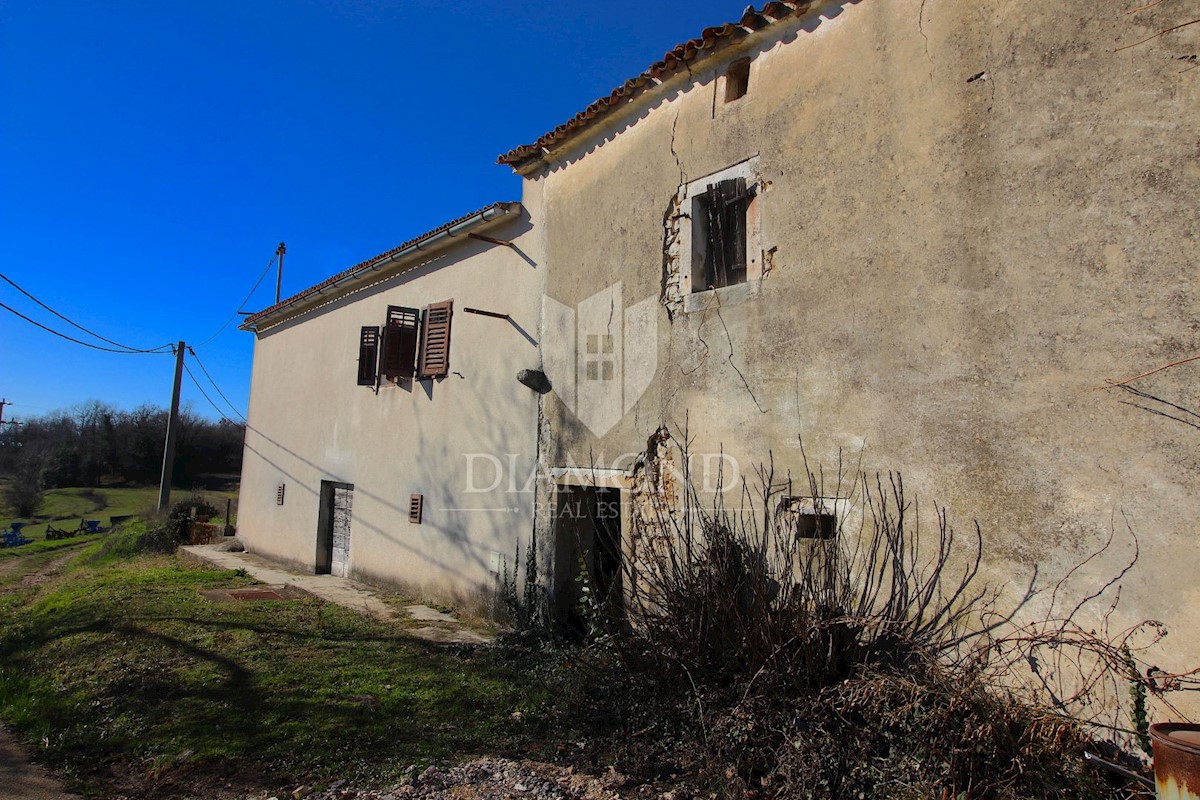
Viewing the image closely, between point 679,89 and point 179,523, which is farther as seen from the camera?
point 179,523

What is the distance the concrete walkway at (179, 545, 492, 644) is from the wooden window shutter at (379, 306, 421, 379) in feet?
11.3

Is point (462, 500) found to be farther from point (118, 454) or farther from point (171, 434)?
point (118, 454)

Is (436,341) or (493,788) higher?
(436,341)

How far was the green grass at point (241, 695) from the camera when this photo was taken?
15.2 feet

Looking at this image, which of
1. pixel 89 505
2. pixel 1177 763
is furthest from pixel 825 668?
pixel 89 505

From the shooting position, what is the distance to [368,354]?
11.9m

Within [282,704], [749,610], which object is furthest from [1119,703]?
[282,704]

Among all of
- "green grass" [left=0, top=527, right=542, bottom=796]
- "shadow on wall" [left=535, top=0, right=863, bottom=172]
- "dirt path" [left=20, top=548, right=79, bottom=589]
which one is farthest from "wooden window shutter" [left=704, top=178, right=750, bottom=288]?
"dirt path" [left=20, top=548, right=79, bottom=589]

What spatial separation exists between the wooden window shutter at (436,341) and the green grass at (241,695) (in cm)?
358

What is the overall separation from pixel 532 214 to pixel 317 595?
21.5 feet

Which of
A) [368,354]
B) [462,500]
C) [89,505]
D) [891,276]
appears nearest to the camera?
[891,276]

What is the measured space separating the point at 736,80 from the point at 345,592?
9081 millimetres

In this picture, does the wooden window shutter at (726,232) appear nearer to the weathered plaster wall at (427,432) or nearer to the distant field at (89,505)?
the weathered plaster wall at (427,432)

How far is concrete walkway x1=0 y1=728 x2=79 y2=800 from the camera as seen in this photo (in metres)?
4.27
